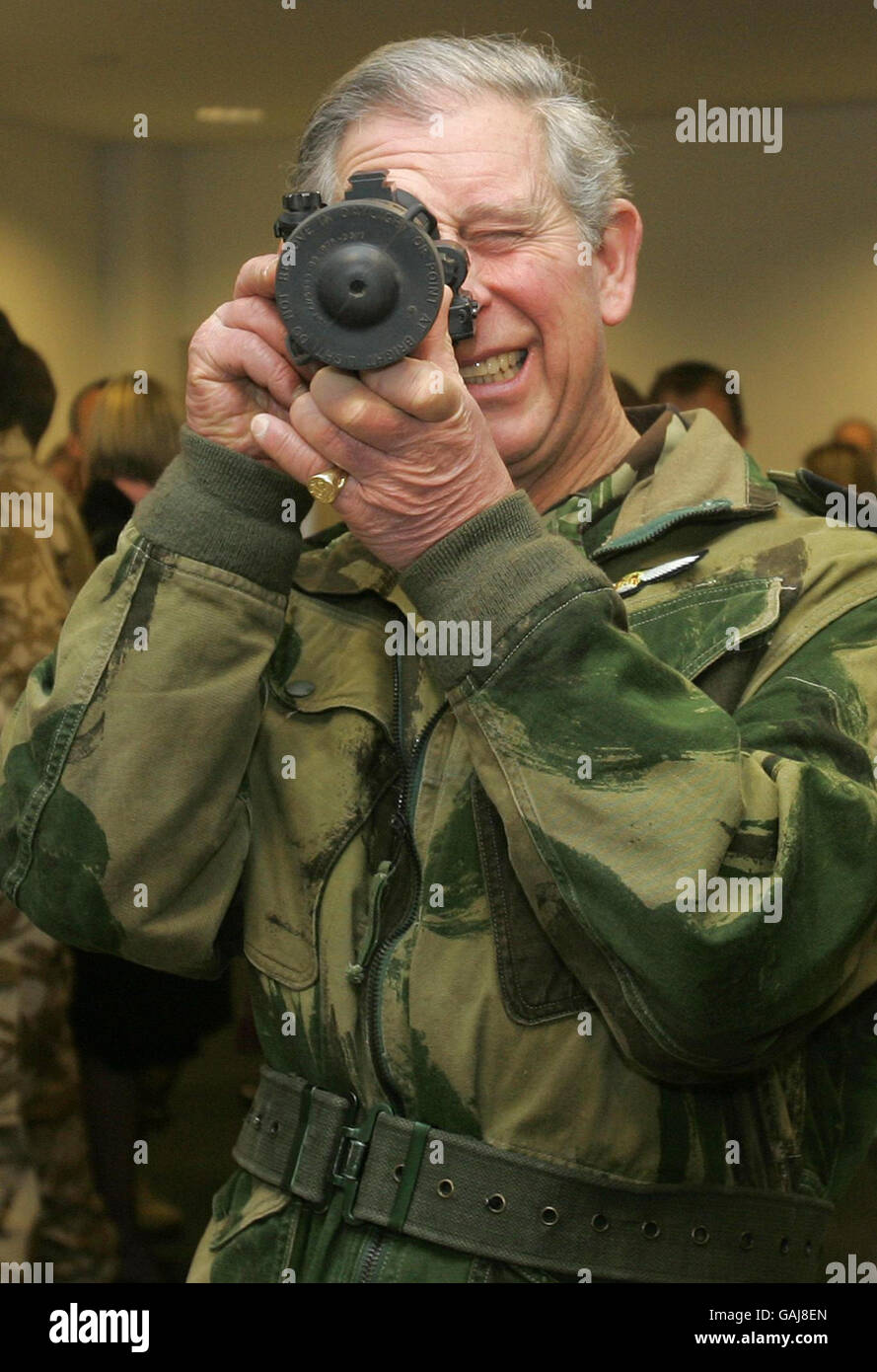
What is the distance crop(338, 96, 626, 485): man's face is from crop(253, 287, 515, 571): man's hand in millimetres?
210

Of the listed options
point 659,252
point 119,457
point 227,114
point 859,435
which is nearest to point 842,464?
point 859,435

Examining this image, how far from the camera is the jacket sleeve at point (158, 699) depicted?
0.99 metres

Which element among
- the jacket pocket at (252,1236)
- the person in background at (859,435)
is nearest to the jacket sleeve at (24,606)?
the jacket pocket at (252,1236)

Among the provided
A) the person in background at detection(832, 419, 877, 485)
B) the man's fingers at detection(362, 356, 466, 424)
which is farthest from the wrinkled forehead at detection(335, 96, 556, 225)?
the person in background at detection(832, 419, 877, 485)

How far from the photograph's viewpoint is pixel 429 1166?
0.99m

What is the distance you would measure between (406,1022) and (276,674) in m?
0.28

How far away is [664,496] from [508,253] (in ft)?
0.66

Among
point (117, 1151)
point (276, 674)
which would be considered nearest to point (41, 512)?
point (117, 1151)

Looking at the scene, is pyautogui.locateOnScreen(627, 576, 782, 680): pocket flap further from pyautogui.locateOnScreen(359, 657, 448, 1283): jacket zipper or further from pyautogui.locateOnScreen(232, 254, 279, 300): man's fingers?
pyautogui.locateOnScreen(232, 254, 279, 300): man's fingers

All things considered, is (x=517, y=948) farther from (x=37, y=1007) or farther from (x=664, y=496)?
(x=37, y=1007)

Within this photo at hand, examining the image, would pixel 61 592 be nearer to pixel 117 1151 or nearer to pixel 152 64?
pixel 117 1151

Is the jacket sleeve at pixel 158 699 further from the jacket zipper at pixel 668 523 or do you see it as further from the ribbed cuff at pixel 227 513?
the jacket zipper at pixel 668 523

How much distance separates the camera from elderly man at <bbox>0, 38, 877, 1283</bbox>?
2.88 feet
